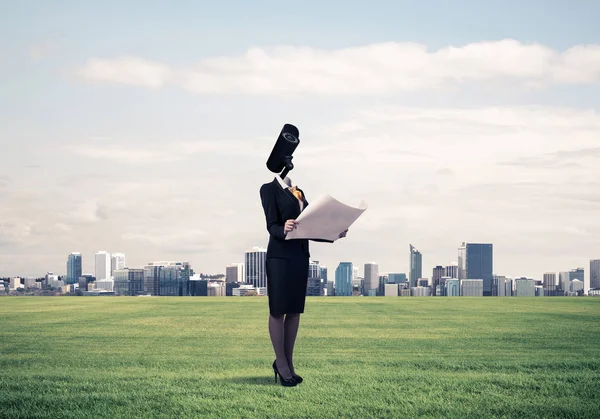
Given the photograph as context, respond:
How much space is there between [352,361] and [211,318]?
9.66 meters

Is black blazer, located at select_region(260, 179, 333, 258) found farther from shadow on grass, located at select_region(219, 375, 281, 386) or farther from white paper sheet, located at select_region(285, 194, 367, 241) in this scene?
shadow on grass, located at select_region(219, 375, 281, 386)

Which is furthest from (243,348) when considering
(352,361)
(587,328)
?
(587,328)

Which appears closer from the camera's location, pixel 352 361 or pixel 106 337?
pixel 352 361

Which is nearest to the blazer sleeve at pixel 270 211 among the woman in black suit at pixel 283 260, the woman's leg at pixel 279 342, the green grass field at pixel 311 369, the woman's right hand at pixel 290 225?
the woman in black suit at pixel 283 260

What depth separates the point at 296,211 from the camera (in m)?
7.80

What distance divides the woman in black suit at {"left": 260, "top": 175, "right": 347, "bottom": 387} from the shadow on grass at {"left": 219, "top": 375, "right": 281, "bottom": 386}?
22.6 inches

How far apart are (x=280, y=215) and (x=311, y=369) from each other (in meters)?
2.68

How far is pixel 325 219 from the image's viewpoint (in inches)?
293

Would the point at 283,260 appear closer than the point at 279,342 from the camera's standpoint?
Yes

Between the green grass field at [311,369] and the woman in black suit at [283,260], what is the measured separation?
0.81m

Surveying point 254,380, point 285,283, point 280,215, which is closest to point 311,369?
point 254,380

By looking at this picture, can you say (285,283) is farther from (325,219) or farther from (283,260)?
(325,219)

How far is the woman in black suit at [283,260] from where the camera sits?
305 inches

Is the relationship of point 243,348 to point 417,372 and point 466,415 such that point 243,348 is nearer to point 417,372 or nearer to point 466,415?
point 417,372
